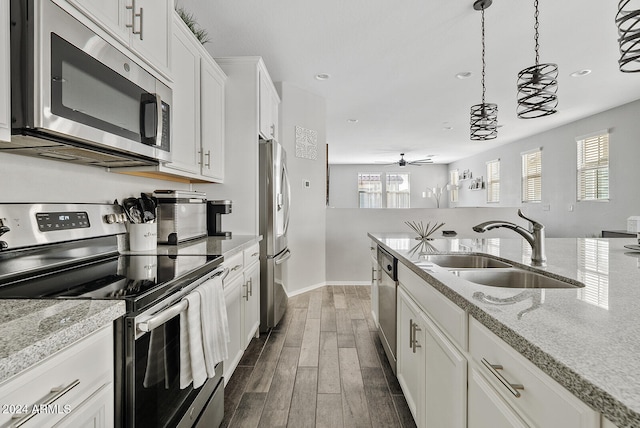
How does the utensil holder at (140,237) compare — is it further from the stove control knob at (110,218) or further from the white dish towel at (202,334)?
the white dish towel at (202,334)

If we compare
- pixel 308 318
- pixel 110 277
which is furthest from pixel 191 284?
pixel 308 318

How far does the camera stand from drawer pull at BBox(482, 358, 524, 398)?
2.28ft

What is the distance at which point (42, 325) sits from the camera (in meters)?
0.67

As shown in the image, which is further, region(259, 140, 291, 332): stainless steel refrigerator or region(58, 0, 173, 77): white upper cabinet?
region(259, 140, 291, 332): stainless steel refrigerator

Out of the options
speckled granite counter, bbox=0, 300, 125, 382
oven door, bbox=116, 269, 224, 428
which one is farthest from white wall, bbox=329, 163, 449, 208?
speckled granite counter, bbox=0, 300, 125, 382

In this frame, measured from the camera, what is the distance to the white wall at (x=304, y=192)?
13.6 feet

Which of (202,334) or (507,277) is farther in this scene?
(507,277)

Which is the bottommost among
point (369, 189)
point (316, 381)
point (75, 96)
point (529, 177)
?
point (316, 381)

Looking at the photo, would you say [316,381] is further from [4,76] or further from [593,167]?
[593,167]

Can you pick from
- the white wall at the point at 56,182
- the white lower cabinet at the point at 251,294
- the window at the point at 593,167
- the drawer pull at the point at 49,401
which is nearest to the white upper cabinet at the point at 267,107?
the white lower cabinet at the point at 251,294

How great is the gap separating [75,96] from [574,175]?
23.0 feet

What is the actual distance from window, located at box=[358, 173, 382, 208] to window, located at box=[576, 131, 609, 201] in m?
7.01

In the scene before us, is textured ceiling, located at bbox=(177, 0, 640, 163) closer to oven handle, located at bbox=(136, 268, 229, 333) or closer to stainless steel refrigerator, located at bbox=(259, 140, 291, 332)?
stainless steel refrigerator, located at bbox=(259, 140, 291, 332)

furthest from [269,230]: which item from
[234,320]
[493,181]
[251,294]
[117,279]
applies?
[493,181]
